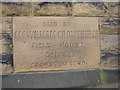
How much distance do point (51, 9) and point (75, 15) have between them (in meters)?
0.21

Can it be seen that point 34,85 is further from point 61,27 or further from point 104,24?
point 104,24

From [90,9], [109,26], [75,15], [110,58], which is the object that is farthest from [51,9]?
[110,58]

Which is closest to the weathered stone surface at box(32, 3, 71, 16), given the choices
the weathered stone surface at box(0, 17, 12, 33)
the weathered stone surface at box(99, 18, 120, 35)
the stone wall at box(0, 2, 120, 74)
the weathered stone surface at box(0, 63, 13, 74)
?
the stone wall at box(0, 2, 120, 74)

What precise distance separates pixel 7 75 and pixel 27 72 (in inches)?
6.2

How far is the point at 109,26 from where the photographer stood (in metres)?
1.41

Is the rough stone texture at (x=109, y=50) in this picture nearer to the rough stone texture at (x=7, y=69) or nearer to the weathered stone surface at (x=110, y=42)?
the weathered stone surface at (x=110, y=42)

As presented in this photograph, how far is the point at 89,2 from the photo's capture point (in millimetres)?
1394

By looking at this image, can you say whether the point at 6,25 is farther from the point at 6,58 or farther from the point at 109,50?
the point at 109,50

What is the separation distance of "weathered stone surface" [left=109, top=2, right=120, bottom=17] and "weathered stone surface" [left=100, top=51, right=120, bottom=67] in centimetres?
33

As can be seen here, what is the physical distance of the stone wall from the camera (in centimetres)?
128

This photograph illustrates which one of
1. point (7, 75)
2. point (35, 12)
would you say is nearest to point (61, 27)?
point (35, 12)

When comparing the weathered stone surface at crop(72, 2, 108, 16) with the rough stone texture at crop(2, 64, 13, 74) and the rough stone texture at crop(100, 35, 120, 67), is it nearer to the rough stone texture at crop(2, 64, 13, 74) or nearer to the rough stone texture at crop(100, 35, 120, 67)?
the rough stone texture at crop(100, 35, 120, 67)

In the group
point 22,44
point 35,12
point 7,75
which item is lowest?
Answer: point 7,75

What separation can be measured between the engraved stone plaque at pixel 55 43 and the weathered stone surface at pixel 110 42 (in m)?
0.05
